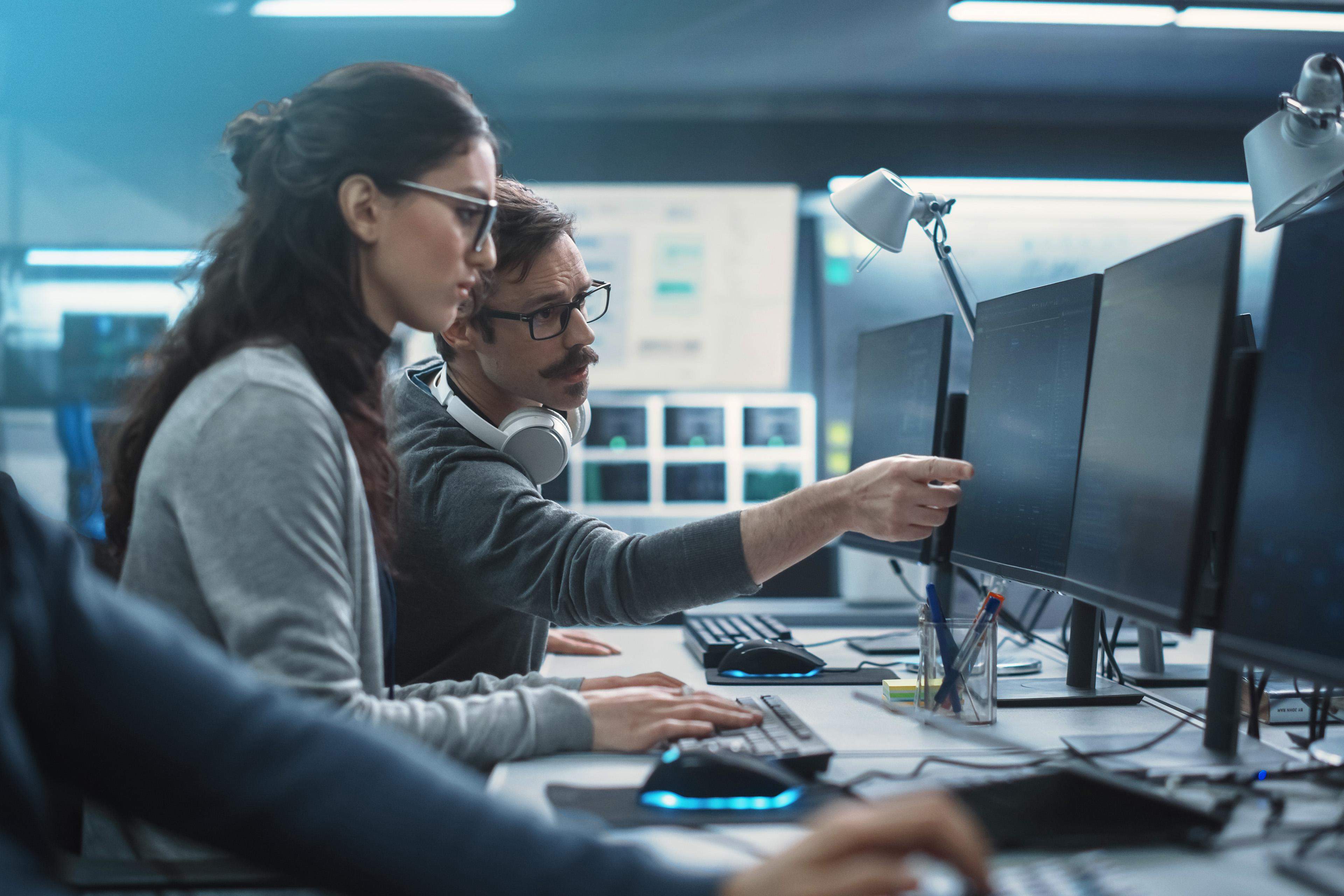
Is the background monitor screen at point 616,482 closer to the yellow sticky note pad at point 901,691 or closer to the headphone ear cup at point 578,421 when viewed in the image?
the headphone ear cup at point 578,421

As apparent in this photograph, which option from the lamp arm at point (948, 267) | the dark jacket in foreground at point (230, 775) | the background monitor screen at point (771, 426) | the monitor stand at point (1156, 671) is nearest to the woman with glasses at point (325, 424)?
the dark jacket in foreground at point (230, 775)

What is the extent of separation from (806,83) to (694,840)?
3.57 m

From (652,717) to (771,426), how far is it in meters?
3.02

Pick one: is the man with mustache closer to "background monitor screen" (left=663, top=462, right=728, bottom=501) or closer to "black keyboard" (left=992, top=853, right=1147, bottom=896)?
"black keyboard" (left=992, top=853, right=1147, bottom=896)

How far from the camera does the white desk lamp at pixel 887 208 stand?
64.6 inches

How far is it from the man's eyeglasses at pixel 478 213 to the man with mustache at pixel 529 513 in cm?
41

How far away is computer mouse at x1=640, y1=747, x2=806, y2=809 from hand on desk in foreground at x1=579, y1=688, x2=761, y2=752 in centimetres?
16

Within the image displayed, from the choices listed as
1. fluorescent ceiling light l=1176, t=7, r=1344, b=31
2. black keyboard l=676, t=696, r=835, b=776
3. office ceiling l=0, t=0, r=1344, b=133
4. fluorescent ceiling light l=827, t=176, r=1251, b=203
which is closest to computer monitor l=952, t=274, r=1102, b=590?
black keyboard l=676, t=696, r=835, b=776

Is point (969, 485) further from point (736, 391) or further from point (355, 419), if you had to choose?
point (736, 391)

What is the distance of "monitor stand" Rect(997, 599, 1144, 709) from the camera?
1.21 m

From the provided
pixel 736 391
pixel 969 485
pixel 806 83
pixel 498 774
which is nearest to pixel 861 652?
pixel 969 485

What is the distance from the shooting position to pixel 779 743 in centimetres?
94

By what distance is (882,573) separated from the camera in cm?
219

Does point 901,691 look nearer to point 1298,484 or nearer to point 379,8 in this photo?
point 1298,484
